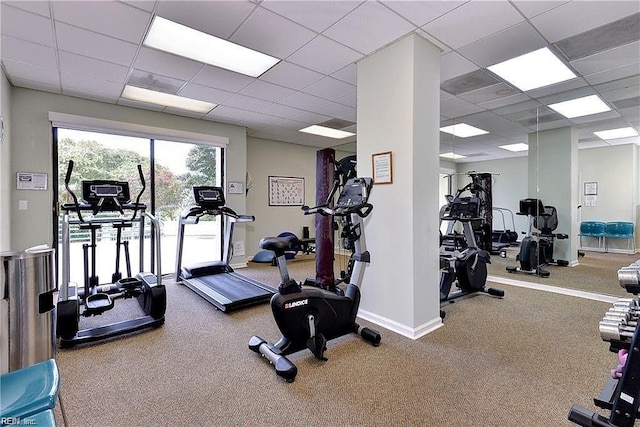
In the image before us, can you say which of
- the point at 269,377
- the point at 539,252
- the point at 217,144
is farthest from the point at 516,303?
the point at 217,144

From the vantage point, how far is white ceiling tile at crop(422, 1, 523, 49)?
240cm

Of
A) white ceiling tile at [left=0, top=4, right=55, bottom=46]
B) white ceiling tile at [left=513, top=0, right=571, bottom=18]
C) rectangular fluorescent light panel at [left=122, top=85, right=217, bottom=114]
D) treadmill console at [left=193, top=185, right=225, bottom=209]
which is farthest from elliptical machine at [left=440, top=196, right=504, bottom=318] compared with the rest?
white ceiling tile at [left=0, top=4, right=55, bottom=46]

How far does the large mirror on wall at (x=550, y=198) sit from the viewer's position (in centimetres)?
426

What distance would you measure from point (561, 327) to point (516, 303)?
735 mm

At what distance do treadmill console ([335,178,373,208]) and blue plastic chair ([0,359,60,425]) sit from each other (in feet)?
7.06

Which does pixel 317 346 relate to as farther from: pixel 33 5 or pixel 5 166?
pixel 5 166

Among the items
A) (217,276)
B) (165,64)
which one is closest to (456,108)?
(165,64)

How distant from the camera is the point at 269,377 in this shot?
214cm

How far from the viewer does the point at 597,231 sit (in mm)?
4395

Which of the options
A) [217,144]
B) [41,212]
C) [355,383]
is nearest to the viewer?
[355,383]

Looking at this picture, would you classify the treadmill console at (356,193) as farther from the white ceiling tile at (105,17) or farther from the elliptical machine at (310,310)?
the white ceiling tile at (105,17)

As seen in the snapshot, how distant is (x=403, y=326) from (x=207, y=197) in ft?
10.6

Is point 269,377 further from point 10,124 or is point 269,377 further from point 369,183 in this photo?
point 10,124

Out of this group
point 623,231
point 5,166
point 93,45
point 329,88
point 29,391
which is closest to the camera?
point 29,391
